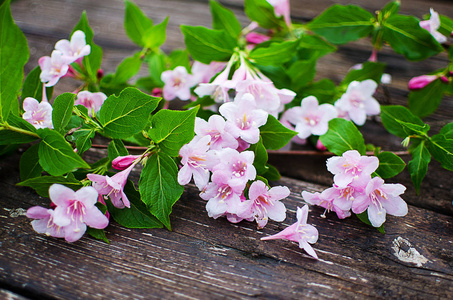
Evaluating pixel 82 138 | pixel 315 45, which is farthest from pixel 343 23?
pixel 82 138

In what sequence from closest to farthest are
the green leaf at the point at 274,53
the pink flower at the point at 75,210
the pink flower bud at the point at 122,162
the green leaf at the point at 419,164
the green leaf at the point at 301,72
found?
the pink flower at the point at 75,210
the pink flower bud at the point at 122,162
the green leaf at the point at 419,164
the green leaf at the point at 274,53
the green leaf at the point at 301,72

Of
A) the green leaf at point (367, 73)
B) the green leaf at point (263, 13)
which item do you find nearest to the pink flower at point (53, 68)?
the green leaf at point (263, 13)

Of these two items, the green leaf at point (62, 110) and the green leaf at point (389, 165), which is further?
the green leaf at point (389, 165)

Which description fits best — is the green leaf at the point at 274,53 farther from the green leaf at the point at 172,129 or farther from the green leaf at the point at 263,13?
the green leaf at the point at 172,129

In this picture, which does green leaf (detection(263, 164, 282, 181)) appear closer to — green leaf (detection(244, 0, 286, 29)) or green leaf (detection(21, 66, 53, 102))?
green leaf (detection(244, 0, 286, 29))

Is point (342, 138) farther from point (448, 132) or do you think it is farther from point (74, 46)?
point (74, 46)

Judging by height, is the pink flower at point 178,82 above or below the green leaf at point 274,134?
above

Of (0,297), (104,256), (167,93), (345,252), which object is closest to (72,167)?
(104,256)
